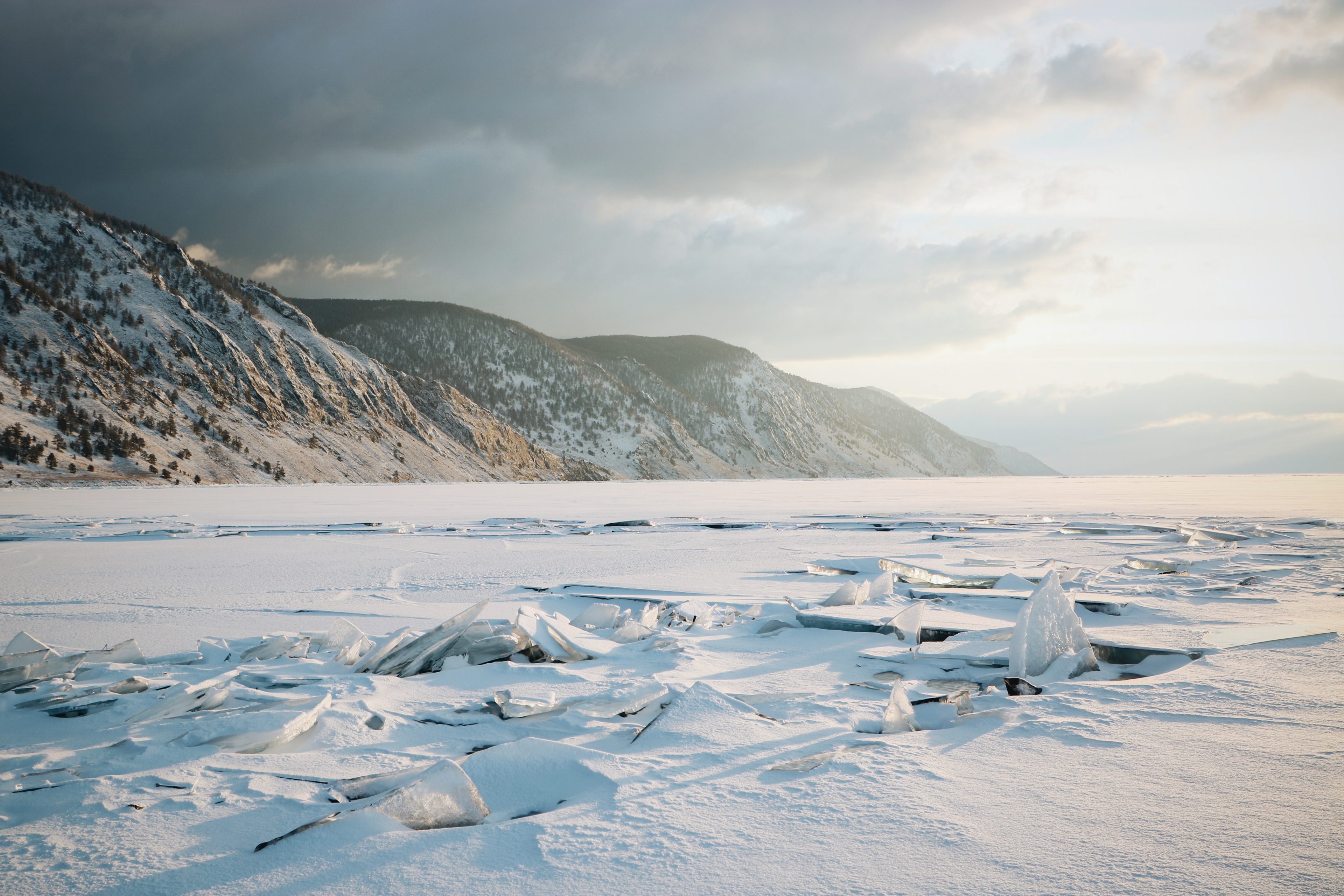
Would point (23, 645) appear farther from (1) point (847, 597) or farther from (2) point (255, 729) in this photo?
(1) point (847, 597)

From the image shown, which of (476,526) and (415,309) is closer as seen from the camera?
(476,526)

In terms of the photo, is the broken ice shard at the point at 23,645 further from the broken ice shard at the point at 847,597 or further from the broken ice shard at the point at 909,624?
the broken ice shard at the point at 847,597

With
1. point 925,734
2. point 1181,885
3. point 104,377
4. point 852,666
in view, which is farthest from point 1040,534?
point 104,377

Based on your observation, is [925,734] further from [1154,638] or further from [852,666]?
[1154,638]

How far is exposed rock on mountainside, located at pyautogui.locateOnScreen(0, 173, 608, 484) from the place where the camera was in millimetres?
28953

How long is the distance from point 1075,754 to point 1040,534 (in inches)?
303

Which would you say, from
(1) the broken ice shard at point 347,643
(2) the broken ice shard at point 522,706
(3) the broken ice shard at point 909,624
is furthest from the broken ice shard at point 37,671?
(3) the broken ice shard at point 909,624

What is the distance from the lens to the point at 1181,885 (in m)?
1.17

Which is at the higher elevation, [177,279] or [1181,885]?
[177,279]

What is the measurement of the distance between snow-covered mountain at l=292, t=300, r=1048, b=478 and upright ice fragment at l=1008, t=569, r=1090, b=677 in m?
73.3

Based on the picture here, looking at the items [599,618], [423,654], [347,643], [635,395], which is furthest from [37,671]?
[635,395]

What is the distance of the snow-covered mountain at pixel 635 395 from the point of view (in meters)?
81.5

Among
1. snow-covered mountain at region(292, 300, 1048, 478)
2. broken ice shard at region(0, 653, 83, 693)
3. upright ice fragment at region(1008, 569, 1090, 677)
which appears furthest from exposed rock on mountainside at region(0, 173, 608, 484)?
upright ice fragment at region(1008, 569, 1090, 677)

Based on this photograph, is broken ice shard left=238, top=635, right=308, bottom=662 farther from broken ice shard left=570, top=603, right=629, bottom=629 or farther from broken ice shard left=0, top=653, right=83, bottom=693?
broken ice shard left=570, top=603, right=629, bottom=629
